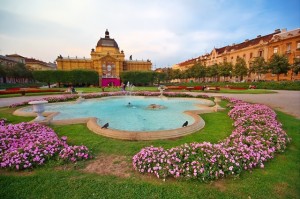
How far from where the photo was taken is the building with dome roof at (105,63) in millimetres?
67062

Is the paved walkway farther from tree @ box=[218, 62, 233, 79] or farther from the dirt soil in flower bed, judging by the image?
tree @ box=[218, 62, 233, 79]

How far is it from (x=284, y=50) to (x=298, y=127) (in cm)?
5118

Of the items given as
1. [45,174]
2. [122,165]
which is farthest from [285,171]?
[45,174]

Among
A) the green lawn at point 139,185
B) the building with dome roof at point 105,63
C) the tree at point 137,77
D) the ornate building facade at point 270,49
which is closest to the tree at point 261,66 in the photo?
the ornate building facade at point 270,49

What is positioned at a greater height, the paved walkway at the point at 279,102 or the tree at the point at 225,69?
the tree at the point at 225,69

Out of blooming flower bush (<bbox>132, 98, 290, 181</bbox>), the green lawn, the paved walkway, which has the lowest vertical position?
the green lawn

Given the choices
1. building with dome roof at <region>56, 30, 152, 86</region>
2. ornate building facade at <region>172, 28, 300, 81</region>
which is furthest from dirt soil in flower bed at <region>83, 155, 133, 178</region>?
building with dome roof at <region>56, 30, 152, 86</region>

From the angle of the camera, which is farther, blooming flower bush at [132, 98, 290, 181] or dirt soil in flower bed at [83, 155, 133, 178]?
dirt soil in flower bed at [83, 155, 133, 178]

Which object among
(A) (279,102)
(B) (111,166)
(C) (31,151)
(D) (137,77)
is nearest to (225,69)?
(D) (137,77)

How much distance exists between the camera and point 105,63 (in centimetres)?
6900

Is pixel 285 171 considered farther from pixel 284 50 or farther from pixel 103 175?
pixel 284 50

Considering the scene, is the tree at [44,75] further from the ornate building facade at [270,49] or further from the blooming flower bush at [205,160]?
the ornate building facade at [270,49]

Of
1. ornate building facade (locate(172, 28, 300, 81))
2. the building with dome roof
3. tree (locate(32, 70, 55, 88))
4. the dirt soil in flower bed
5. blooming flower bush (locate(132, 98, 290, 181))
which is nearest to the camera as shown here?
blooming flower bush (locate(132, 98, 290, 181))

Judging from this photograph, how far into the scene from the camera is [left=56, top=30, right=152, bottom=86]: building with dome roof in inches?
2640
